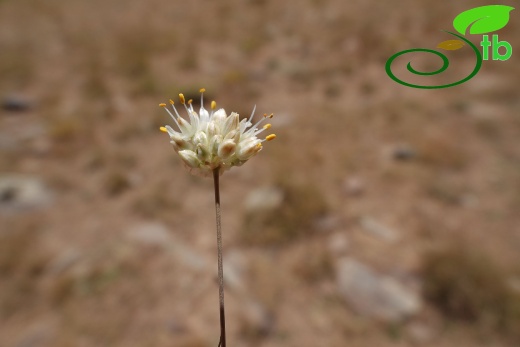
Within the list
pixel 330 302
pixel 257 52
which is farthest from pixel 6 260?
pixel 257 52

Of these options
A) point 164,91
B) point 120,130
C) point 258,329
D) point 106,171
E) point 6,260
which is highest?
point 164,91

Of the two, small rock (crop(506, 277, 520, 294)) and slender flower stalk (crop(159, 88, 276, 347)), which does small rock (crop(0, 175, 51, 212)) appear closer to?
slender flower stalk (crop(159, 88, 276, 347))

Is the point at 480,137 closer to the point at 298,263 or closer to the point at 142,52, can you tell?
the point at 298,263

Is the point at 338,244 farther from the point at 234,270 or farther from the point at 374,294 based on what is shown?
the point at 234,270

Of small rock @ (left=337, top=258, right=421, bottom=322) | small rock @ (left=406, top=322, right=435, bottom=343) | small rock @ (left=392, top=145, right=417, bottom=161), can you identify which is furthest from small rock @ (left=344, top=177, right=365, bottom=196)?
small rock @ (left=406, top=322, right=435, bottom=343)

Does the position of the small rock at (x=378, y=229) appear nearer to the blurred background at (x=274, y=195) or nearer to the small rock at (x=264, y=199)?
the blurred background at (x=274, y=195)

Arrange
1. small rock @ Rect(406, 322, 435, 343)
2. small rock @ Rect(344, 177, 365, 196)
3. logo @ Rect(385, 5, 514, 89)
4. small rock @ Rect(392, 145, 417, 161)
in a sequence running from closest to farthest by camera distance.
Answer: small rock @ Rect(406, 322, 435, 343) → small rock @ Rect(344, 177, 365, 196) → small rock @ Rect(392, 145, 417, 161) → logo @ Rect(385, 5, 514, 89)

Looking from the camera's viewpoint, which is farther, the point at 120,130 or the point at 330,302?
the point at 120,130

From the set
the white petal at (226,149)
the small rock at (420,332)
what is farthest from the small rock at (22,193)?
the white petal at (226,149)
